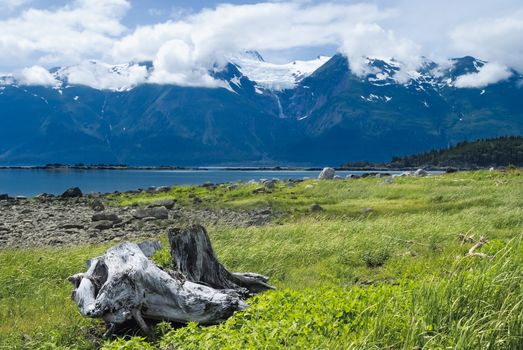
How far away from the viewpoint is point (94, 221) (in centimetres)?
4125

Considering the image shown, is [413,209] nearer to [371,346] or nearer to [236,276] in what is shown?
[236,276]

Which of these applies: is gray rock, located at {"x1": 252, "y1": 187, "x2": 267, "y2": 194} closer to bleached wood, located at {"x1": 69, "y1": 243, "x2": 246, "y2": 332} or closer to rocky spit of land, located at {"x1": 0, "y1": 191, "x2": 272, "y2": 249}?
rocky spit of land, located at {"x1": 0, "y1": 191, "x2": 272, "y2": 249}

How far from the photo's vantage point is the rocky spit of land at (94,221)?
33.9 metres

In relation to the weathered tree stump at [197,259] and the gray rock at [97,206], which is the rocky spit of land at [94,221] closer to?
the gray rock at [97,206]

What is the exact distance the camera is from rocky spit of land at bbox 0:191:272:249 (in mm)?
33938

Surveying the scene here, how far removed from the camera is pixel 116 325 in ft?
40.8

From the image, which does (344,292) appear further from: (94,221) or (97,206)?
(97,206)

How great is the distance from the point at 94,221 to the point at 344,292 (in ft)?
108

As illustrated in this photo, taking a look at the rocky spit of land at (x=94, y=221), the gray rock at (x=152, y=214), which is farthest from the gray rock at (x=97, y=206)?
the gray rock at (x=152, y=214)

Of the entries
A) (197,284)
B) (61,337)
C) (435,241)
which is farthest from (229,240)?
(61,337)

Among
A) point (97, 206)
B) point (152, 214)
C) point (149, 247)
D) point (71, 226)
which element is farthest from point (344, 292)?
point (97, 206)

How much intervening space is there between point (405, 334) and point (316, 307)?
6.12 ft

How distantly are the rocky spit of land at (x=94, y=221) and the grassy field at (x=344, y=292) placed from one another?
1036 centimetres

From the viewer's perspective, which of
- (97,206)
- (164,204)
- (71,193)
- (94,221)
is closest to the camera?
(94,221)
